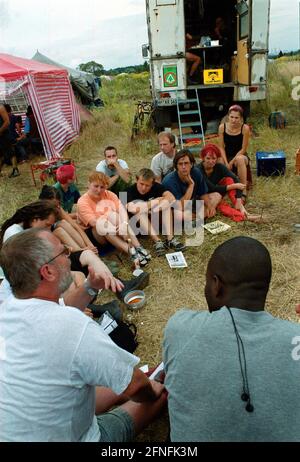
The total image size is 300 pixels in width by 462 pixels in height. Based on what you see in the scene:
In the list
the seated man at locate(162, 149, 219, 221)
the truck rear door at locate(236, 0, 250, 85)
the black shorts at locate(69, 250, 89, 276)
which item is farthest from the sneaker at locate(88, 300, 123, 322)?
the truck rear door at locate(236, 0, 250, 85)

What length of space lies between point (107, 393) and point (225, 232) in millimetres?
2565

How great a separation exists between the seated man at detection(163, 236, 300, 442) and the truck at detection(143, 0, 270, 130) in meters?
6.78

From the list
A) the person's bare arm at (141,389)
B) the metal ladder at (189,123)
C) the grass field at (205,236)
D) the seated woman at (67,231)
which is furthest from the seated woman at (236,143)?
the person's bare arm at (141,389)

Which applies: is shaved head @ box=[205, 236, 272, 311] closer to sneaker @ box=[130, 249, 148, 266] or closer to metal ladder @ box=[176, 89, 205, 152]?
sneaker @ box=[130, 249, 148, 266]

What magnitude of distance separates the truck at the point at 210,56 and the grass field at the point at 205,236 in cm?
98

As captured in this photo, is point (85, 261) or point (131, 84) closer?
point (85, 261)

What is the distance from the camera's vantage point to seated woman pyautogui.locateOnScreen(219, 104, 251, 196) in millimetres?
4735

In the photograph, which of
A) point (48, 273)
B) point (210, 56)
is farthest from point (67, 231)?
point (210, 56)

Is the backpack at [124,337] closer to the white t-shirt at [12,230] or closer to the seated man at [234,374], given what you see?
the white t-shirt at [12,230]

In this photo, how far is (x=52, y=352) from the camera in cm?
Answer: 121

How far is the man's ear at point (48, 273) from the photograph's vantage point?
1.43m

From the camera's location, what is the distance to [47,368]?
1216 millimetres
